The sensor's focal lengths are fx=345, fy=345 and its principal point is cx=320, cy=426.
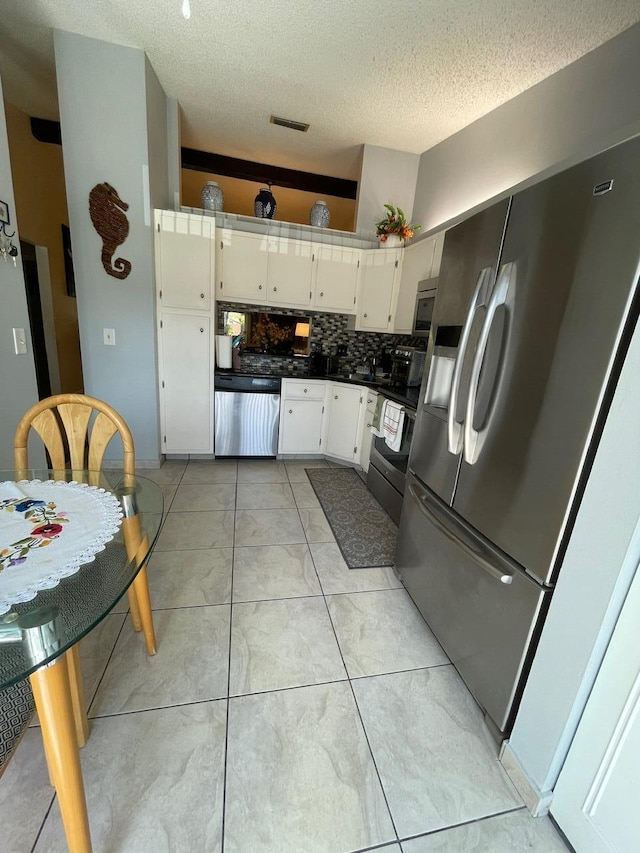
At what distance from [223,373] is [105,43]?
2322mm

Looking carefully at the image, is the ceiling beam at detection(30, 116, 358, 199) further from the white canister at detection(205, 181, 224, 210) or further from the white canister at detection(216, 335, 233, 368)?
the white canister at detection(216, 335, 233, 368)

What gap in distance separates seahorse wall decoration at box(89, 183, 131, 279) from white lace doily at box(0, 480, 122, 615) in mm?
2115

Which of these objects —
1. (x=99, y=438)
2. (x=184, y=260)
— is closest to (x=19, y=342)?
(x=99, y=438)

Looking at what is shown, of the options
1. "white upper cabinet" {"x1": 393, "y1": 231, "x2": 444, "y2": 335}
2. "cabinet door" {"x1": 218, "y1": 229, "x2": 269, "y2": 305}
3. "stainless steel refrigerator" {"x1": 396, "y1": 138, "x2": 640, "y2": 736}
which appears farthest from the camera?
"cabinet door" {"x1": 218, "y1": 229, "x2": 269, "y2": 305}

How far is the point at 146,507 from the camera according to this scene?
1.15 m

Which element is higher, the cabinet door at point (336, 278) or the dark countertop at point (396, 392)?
the cabinet door at point (336, 278)

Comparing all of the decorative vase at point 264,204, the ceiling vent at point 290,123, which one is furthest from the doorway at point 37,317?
the ceiling vent at point 290,123

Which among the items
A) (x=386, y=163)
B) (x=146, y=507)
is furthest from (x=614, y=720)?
(x=386, y=163)

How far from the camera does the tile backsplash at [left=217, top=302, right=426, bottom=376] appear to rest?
367 centimetres

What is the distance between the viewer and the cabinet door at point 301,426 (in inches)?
134

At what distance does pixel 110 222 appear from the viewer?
257 centimetres

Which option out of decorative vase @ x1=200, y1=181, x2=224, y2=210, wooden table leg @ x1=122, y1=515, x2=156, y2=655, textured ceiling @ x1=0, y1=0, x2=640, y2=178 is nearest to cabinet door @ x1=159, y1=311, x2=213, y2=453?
decorative vase @ x1=200, y1=181, x2=224, y2=210

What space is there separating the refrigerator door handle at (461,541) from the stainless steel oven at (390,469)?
58cm

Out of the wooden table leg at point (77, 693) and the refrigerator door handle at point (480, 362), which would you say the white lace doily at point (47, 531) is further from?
the refrigerator door handle at point (480, 362)
